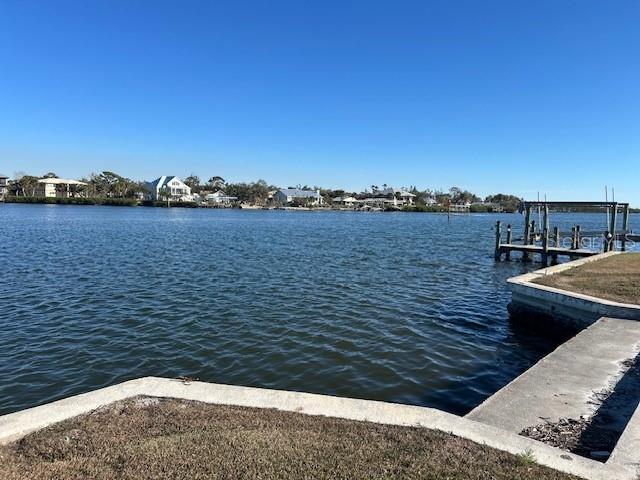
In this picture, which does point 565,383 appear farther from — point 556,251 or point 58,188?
point 58,188

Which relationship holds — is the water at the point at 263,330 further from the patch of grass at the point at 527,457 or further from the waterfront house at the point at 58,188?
the waterfront house at the point at 58,188

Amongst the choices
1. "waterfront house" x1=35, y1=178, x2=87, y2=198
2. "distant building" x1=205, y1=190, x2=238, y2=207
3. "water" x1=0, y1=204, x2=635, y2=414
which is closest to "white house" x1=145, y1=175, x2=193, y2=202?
"distant building" x1=205, y1=190, x2=238, y2=207

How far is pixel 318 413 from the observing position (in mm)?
5820

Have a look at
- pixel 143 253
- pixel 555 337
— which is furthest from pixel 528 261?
pixel 143 253

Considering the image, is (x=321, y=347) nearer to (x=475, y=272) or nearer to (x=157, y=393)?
(x=157, y=393)

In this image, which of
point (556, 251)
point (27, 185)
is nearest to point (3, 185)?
point (27, 185)

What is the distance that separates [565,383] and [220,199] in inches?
7395

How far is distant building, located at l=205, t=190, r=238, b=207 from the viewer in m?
183

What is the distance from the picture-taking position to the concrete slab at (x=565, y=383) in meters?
6.20

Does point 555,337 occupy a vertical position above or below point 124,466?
below

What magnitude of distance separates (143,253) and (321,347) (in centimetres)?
2141

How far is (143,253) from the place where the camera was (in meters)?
29.6

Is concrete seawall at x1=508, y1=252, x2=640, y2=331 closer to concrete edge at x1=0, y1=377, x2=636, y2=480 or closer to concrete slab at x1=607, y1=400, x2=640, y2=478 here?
concrete slab at x1=607, y1=400, x2=640, y2=478

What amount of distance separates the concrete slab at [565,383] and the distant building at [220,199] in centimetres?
17696
